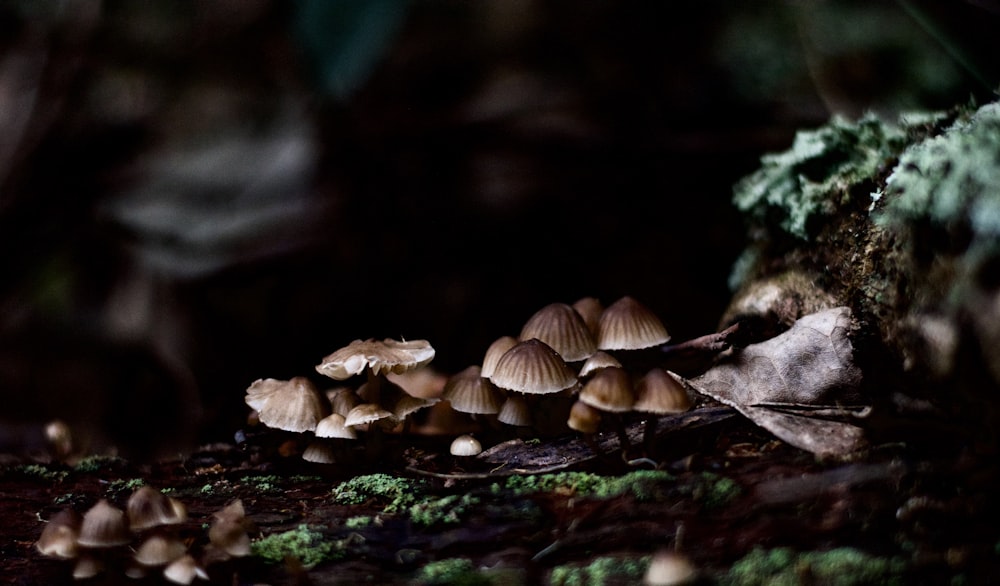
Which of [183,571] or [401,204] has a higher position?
[401,204]

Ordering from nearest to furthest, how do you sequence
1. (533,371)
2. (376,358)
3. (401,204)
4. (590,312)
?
(533,371)
(376,358)
(590,312)
(401,204)

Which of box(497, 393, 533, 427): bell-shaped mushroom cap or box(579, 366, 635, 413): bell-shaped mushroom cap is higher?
box(579, 366, 635, 413): bell-shaped mushroom cap

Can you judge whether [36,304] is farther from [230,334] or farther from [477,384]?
[477,384]

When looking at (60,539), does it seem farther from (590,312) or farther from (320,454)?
(590,312)

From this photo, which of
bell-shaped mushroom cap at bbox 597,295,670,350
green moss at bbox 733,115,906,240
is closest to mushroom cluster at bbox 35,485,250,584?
bell-shaped mushroom cap at bbox 597,295,670,350

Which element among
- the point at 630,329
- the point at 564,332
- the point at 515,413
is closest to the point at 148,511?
the point at 515,413

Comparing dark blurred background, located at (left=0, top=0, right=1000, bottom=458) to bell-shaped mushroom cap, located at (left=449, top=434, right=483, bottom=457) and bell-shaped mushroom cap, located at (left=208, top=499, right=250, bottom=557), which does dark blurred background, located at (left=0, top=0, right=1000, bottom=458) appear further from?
bell-shaped mushroom cap, located at (left=208, top=499, right=250, bottom=557)
